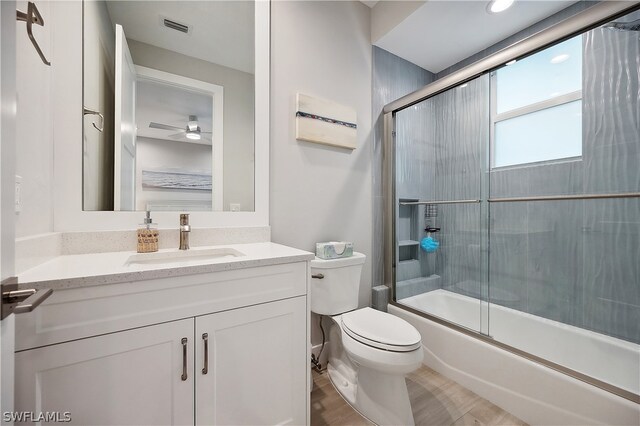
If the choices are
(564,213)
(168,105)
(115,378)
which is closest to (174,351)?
(115,378)

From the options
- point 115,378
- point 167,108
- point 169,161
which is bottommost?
point 115,378

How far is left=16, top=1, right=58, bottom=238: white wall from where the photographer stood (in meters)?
0.81

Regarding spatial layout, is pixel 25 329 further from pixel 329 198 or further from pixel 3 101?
pixel 329 198

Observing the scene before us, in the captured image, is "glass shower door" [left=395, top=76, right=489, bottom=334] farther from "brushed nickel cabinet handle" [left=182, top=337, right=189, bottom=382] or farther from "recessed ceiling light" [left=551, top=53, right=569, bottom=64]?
"brushed nickel cabinet handle" [left=182, top=337, right=189, bottom=382]

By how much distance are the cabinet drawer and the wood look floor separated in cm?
78

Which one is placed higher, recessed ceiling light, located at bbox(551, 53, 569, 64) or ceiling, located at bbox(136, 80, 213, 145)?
recessed ceiling light, located at bbox(551, 53, 569, 64)

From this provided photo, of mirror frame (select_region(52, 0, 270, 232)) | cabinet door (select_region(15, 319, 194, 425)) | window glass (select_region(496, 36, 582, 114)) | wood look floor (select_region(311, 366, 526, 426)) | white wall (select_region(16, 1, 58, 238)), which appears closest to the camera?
cabinet door (select_region(15, 319, 194, 425))

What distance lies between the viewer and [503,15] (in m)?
1.75

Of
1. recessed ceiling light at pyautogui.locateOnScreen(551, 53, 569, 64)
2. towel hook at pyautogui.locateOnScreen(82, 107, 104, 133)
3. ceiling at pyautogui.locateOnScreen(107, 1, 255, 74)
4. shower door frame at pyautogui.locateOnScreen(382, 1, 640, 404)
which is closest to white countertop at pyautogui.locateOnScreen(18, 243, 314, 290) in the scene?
towel hook at pyautogui.locateOnScreen(82, 107, 104, 133)

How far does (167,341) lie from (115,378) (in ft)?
0.49

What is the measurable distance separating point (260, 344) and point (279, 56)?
159 centimetres

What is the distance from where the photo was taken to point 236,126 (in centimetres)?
146

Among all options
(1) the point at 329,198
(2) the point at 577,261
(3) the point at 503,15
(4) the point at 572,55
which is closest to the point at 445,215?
(2) the point at 577,261

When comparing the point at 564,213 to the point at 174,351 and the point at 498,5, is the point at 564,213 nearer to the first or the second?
the point at 498,5
